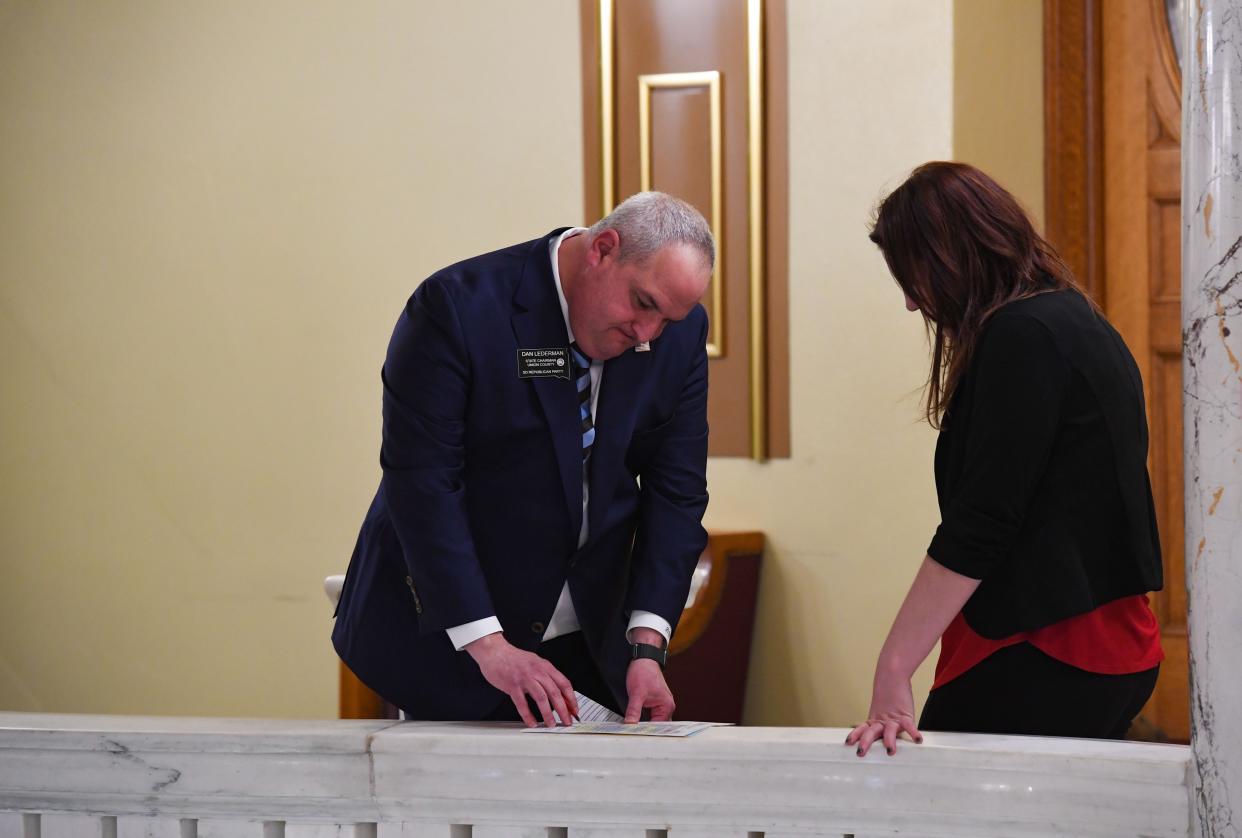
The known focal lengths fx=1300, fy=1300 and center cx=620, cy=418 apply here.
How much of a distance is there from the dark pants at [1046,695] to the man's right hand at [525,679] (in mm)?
489

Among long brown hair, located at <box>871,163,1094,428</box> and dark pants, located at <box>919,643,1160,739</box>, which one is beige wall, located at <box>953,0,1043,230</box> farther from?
dark pants, located at <box>919,643,1160,739</box>

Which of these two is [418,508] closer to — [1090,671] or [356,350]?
[1090,671]

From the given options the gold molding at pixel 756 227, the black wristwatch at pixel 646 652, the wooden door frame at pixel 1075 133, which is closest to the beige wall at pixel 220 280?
the gold molding at pixel 756 227

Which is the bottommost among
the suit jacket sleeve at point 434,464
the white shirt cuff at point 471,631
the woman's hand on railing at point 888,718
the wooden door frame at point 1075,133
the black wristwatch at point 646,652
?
the black wristwatch at point 646,652

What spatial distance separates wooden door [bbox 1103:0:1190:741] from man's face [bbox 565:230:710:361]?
78.1 inches

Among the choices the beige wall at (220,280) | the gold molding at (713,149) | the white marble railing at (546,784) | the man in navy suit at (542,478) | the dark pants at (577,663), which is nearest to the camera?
the white marble railing at (546,784)

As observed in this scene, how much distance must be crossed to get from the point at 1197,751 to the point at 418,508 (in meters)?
0.94

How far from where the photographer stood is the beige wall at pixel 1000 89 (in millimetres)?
3271

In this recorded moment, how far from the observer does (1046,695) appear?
1.48 meters

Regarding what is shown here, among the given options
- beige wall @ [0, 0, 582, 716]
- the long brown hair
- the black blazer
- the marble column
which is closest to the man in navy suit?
the long brown hair

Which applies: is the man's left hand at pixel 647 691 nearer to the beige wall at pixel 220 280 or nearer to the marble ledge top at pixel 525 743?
the marble ledge top at pixel 525 743

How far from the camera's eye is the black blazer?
4.63 feet

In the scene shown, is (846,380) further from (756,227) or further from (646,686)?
(646,686)

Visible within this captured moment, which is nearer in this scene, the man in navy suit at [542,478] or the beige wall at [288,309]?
the man in navy suit at [542,478]
